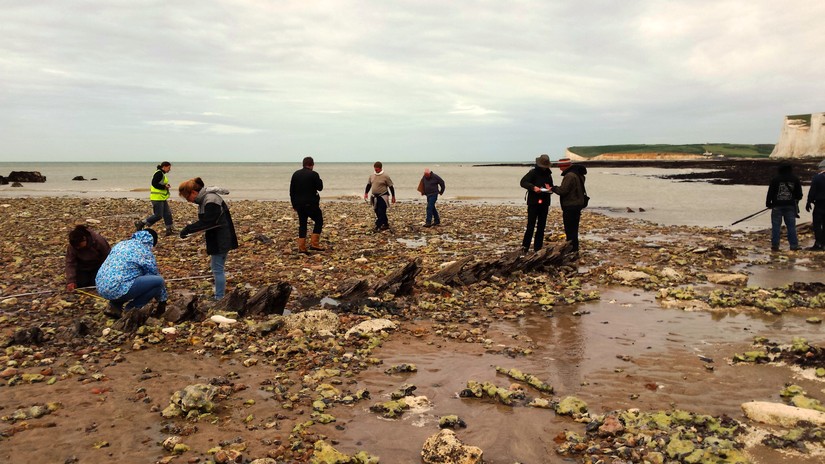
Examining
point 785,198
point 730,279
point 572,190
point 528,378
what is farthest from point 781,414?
point 785,198

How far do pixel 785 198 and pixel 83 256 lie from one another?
16.7 metres

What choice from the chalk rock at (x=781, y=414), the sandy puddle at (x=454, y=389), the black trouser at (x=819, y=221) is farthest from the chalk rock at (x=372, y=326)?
the black trouser at (x=819, y=221)

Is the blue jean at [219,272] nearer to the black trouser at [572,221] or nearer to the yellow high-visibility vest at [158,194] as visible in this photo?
the yellow high-visibility vest at [158,194]

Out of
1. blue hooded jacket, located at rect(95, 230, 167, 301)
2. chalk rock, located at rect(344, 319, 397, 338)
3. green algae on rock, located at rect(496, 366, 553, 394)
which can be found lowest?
green algae on rock, located at rect(496, 366, 553, 394)

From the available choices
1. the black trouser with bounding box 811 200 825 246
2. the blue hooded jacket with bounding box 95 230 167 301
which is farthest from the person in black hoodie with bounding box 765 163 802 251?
the blue hooded jacket with bounding box 95 230 167 301

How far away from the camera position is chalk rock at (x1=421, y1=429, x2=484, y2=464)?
14.2 feet

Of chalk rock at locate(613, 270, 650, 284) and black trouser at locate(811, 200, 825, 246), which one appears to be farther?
black trouser at locate(811, 200, 825, 246)

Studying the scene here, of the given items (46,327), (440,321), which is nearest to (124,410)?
(46,327)

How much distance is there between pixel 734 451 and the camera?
4387 millimetres

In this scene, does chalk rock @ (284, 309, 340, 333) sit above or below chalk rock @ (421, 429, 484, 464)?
above

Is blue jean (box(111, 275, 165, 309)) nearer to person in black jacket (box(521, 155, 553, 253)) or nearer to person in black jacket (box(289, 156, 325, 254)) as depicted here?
person in black jacket (box(289, 156, 325, 254))

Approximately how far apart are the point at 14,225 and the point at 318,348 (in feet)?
57.4

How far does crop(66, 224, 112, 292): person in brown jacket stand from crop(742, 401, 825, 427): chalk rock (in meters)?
9.25

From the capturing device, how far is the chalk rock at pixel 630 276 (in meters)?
11.1
